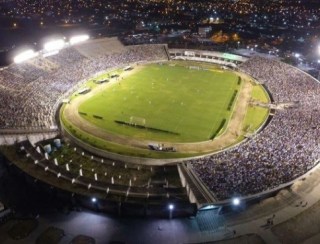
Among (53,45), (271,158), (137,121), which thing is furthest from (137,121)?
(53,45)

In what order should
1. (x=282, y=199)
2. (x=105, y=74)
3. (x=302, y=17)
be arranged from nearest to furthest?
(x=282, y=199), (x=105, y=74), (x=302, y=17)

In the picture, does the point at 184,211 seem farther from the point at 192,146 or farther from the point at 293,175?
the point at 192,146

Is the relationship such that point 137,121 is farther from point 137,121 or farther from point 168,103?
point 168,103

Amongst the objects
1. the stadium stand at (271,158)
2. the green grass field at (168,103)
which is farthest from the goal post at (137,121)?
the stadium stand at (271,158)

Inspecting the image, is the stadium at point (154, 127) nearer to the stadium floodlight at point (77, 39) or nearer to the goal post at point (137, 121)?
the goal post at point (137, 121)

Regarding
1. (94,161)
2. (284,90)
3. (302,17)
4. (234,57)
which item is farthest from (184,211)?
(302,17)

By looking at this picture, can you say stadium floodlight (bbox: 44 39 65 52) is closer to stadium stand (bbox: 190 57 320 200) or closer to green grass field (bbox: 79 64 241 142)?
green grass field (bbox: 79 64 241 142)

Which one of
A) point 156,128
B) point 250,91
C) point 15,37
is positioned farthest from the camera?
point 15,37
